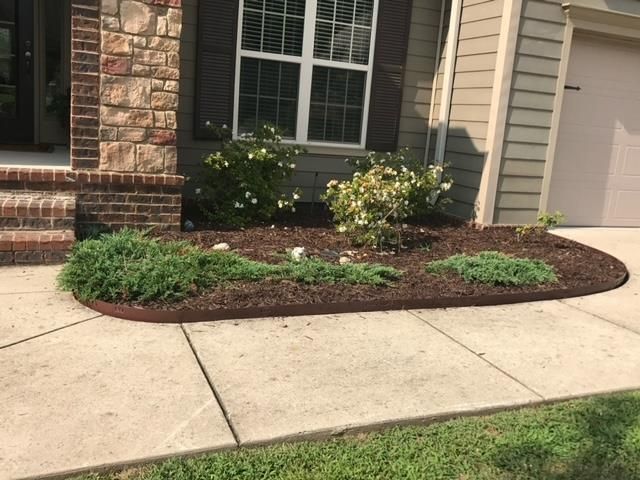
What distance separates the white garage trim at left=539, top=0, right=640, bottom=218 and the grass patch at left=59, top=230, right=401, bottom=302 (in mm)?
3365

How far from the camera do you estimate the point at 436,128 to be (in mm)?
7875

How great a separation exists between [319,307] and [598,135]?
5.16m

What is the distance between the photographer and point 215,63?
6.77m

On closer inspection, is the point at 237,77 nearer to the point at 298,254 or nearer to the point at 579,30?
the point at 298,254

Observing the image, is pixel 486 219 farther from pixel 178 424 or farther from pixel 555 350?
pixel 178 424

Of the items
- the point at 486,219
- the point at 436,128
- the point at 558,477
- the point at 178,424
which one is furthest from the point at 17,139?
the point at 558,477

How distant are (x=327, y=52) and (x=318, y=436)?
5.48 metres

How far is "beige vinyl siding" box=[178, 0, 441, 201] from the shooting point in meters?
6.90

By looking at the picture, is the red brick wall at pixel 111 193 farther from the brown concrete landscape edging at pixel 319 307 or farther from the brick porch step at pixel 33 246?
the brown concrete landscape edging at pixel 319 307

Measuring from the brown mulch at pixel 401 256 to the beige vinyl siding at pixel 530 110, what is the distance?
0.44 meters

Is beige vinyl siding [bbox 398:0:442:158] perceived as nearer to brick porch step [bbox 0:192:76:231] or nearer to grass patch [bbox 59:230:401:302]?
grass patch [bbox 59:230:401:302]

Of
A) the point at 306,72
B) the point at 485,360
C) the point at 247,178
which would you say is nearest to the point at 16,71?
the point at 306,72

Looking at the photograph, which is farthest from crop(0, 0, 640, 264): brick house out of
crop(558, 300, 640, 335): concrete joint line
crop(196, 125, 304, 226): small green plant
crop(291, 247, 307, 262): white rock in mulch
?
crop(558, 300, 640, 335): concrete joint line

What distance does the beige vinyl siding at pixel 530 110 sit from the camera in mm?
6945
